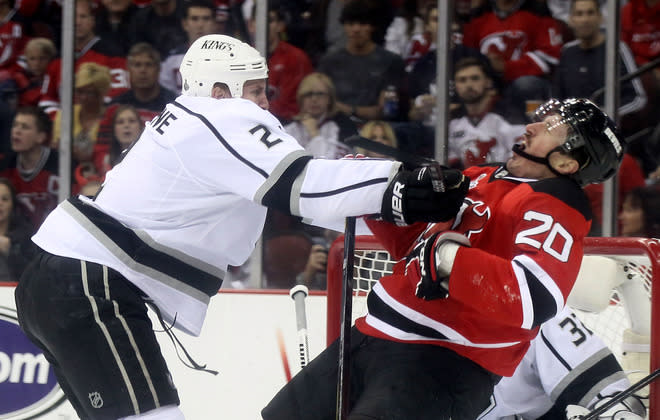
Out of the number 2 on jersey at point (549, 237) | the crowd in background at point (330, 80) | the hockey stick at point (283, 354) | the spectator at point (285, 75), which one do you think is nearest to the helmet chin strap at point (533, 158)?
the number 2 on jersey at point (549, 237)

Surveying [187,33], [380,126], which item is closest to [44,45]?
[187,33]

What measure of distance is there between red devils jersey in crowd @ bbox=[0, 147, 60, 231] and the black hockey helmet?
2463 millimetres

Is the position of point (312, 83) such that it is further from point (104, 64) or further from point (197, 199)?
point (197, 199)

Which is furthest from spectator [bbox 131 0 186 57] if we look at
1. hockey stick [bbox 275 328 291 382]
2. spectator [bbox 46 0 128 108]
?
hockey stick [bbox 275 328 291 382]

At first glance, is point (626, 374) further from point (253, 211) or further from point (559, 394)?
point (253, 211)

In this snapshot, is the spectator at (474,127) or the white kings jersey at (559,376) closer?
the white kings jersey at (559,376)

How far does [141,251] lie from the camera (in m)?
1.93

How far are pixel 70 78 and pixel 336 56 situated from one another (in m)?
1.09

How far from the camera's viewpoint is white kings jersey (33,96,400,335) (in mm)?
1773

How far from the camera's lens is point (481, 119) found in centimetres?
363

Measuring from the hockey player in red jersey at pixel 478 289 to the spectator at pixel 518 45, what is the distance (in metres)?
1.79

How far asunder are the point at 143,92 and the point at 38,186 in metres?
0.58

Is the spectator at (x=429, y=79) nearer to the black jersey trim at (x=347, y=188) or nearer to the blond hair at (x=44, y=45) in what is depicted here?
the blond hair at (x=44, y=45)

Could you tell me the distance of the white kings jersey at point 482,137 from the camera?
3598mm
